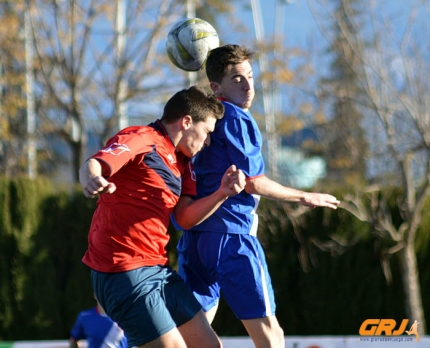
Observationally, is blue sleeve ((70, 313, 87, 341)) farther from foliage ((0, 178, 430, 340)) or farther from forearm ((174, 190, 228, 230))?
foliage ((0, 178, 430, 340))

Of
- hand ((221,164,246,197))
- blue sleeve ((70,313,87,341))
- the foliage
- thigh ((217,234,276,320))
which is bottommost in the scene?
the foliage

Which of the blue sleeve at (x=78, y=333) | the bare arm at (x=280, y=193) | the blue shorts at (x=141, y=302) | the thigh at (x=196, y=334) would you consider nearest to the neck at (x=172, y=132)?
→ the bare arm at (x=280, y=193)

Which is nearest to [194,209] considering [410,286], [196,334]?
[196,334]

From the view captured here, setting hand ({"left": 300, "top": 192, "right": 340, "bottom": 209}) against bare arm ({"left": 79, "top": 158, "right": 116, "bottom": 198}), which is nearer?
bare arm ({"left": 79, "top": 158, "right": 116, "bottom": 198})

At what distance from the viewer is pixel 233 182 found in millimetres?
3668

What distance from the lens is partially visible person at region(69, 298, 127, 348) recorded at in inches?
198

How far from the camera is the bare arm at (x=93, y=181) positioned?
3092mm

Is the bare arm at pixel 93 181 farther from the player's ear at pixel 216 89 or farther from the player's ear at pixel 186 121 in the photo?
the player's ear at pixel 216 89

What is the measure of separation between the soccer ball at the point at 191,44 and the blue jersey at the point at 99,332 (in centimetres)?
195

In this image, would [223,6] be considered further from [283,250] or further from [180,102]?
[180,102]

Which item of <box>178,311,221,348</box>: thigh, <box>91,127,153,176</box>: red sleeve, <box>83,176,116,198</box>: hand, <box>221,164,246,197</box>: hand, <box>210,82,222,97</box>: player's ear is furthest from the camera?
<box>210,82,222,97</box>: player's ear

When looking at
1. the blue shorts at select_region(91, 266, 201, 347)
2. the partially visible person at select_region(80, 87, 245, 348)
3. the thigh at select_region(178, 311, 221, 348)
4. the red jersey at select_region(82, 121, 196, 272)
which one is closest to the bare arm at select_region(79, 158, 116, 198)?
the partially visible person at select_region(80, 87, 245, 348)

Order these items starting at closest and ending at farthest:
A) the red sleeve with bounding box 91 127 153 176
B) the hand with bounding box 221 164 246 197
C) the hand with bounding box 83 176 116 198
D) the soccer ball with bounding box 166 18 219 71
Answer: the hand with bounding box 83 176 116 198 → the red sleeve with bounding box 91 127 153 176 → the hand with bounding box 221 164 246 197 → the soccer ball with bounding box 166 18 219 71

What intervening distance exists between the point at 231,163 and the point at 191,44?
34.7 inches
